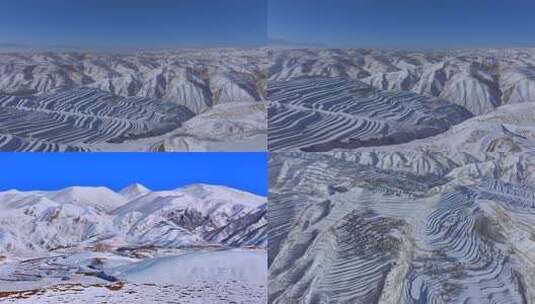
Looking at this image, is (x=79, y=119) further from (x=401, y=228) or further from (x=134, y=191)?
(x=401, y=228)

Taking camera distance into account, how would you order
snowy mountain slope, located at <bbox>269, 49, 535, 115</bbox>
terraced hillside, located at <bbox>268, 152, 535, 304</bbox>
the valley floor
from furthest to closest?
1. snowy mountain slope, located at <bbox>269, 49, 535, 115</bbox>
2. the valley floor
3. terraced hillside, located at <bbox>268, 152, 535, 304</bbox>

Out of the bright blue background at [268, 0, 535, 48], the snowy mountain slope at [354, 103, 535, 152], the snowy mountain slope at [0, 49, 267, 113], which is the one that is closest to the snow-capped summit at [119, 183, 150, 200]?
the snowy mountain slope at [0, 49, 267, 113]

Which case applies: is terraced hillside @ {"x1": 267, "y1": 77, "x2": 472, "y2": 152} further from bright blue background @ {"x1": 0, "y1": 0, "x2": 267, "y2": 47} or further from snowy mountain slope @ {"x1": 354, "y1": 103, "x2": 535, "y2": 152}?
bright blue background @ {"x1": 0, "y1": 0, "x2": 267, "y2": 47}

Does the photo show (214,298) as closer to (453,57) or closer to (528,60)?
(453,57)

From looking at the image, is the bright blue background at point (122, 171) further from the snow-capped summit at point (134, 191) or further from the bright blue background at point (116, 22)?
the bright blue background at point (116, 22)

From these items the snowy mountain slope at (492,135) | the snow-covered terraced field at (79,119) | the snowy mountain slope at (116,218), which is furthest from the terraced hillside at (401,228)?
the snow-covered terraced field at (79,119)

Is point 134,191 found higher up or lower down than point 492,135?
lower down

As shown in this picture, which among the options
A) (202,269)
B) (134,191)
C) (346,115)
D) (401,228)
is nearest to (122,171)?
(134,191)
